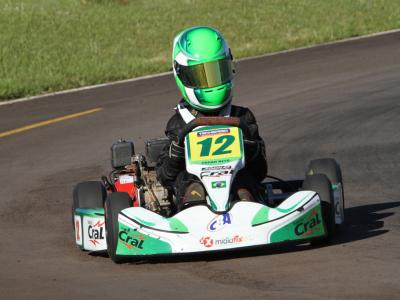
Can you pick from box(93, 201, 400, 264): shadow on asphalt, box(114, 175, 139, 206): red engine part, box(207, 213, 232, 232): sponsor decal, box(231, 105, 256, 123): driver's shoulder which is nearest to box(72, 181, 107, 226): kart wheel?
box(114, 175, 139, 206): red engine part

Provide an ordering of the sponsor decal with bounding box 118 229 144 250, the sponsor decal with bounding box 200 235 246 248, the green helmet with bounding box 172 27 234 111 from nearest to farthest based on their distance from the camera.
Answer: the sponsor decal with bounding box 200 235 246 248 → the sponsor decal with bounding box 118 229 144 250 → the green helmet with bounding box 172 27 234 111

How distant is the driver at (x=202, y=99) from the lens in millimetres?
7906

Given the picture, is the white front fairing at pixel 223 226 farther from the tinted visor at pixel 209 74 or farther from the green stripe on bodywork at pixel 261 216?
the tinted visor at pixel 209 74

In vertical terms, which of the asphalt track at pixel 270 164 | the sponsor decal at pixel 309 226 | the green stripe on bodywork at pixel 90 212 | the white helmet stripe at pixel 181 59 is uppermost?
the white helmet stripe at pixel 181 59

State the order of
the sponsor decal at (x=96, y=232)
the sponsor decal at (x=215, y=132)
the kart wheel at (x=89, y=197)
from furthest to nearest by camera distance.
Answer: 1. the kart wheel at (x=89, y=197)
2. the sponsor decal at (x=96, y=232)
3. the sponsor decal at (x=215, y=132)

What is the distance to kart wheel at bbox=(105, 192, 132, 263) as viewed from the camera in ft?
24.0

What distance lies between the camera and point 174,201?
27.1 feet

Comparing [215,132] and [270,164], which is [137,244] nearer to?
[215,132]

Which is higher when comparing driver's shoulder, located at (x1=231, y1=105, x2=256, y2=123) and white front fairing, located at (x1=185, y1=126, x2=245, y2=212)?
driver's shoulder, located at (x1=231, y1=105, x2=256, y2=123)

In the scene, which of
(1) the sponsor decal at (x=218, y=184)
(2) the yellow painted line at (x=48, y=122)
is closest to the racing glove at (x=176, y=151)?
(1) the sponsor decal at (x=218, y=184)

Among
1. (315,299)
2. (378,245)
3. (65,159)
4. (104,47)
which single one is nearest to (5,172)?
(65,159)

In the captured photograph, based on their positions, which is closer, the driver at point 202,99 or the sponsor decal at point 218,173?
the sponsor decal at point 218,173

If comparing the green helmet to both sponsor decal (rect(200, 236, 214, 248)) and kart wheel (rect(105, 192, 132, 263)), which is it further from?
sponsor decal (rect(200, 236, 214, 248))

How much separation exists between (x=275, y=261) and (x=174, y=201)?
1393 mm
